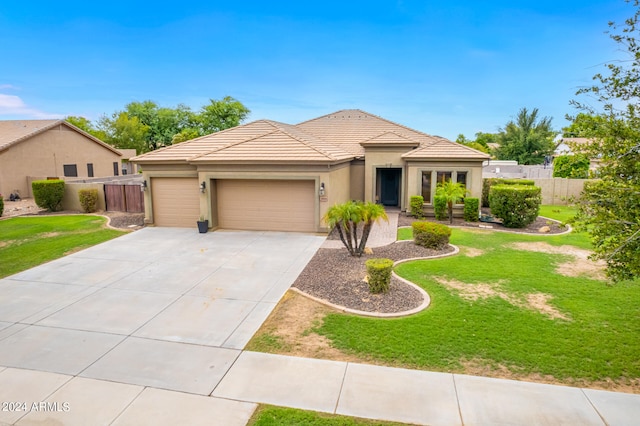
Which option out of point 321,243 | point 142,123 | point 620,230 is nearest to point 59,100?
→ point 142,123

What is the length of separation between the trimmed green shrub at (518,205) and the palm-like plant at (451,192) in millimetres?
1574

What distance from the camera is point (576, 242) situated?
43.5 feet

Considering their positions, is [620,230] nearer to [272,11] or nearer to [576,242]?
[576,242]

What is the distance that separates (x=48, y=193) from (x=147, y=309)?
16.7 meters

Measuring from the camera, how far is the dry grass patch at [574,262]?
392 inches

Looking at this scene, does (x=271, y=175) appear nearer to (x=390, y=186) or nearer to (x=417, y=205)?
(x=417, y=205)

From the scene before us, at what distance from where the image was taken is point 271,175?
576 inches

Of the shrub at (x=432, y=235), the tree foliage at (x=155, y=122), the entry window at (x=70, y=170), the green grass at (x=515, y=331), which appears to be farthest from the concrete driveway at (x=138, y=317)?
the tree foliage at (x=155, y=122)

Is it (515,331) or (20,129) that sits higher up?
(20,129)

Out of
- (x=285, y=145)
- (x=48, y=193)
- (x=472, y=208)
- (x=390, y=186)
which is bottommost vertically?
(x=472, y=208)

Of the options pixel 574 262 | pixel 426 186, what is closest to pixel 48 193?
pixel 426 186

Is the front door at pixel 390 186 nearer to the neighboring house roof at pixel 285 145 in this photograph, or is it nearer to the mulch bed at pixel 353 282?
the neighboring house roof at pixel 285 145

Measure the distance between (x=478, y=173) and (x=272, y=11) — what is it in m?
13.0

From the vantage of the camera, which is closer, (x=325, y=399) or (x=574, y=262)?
(x=325, y=399)
